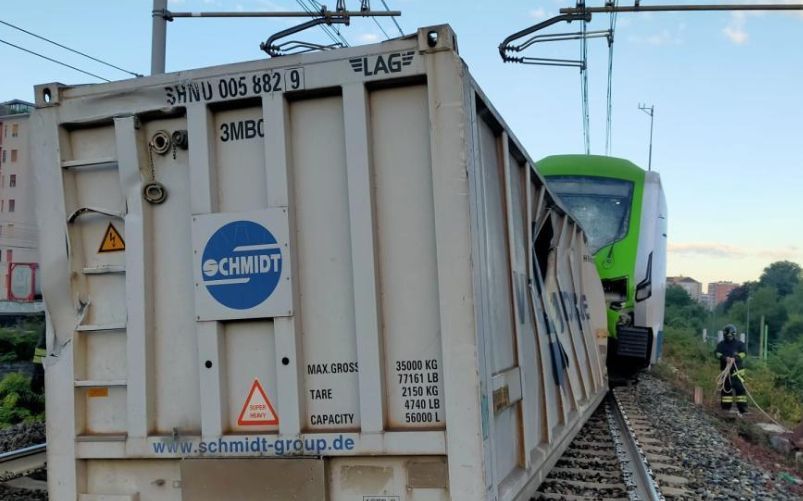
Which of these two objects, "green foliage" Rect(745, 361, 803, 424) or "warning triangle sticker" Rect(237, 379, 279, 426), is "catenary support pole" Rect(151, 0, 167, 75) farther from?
"green foliage" Rect(745, 361, 803, 424)

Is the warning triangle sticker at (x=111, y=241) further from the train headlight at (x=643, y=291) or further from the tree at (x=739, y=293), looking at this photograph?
the tree at (x=739, y=293)

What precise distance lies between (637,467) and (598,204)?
7.33m

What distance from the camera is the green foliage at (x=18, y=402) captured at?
1016 centimetres

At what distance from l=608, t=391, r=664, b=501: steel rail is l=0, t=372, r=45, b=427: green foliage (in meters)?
7.67

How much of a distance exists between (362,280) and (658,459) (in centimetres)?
497

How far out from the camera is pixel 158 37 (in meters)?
10.5

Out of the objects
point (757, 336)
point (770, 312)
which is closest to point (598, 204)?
point (757, 336)

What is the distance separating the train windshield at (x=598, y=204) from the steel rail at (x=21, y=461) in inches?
353

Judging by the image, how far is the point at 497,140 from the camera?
4457 millimetres

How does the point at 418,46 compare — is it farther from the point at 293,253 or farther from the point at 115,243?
the point at 115,243

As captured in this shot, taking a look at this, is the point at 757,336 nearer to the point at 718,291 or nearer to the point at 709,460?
the point at 718,291

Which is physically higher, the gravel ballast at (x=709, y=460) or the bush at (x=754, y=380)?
the gravel ballast at (x=709, y=460)

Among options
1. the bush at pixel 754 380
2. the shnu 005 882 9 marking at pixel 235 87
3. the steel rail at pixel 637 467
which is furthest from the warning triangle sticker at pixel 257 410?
the bush at pixel 754 380

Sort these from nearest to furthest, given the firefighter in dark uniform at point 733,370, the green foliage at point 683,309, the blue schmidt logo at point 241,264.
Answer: the blue schmidt logo at point 241,264 < the firefighter in dark uniform at point 733,370 < the green foliage at point 683,309
